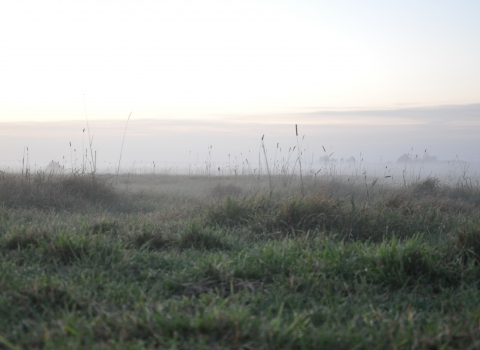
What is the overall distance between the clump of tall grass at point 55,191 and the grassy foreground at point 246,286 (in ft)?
4.58

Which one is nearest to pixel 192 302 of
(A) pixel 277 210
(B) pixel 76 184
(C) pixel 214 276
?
(C) pixel 214 276

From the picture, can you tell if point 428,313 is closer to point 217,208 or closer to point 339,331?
point 339,331

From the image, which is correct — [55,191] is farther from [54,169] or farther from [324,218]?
[324,218]

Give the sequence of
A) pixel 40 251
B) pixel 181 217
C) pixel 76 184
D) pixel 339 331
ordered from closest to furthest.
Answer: pixel 339 331 → pixel 40 251 → pixel 181 217 → pixel 76 184

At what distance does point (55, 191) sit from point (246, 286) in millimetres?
4482

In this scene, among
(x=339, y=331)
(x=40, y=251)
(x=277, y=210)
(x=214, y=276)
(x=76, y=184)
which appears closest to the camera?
(x=339, y=331)

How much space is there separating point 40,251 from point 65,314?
3.86 feet

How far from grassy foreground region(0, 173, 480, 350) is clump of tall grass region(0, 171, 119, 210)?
1395 mm

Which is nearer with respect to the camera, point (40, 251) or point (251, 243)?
point (40, 251)

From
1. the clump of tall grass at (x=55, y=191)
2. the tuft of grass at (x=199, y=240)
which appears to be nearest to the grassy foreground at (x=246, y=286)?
the tuft of grass at (x=199, y=240)

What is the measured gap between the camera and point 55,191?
21.4ft

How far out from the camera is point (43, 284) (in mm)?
2582

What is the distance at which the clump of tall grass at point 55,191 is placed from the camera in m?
6.25

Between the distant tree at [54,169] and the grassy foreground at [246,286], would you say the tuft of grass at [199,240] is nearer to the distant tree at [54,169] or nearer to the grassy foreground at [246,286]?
the grassy foreground at [246,286]
